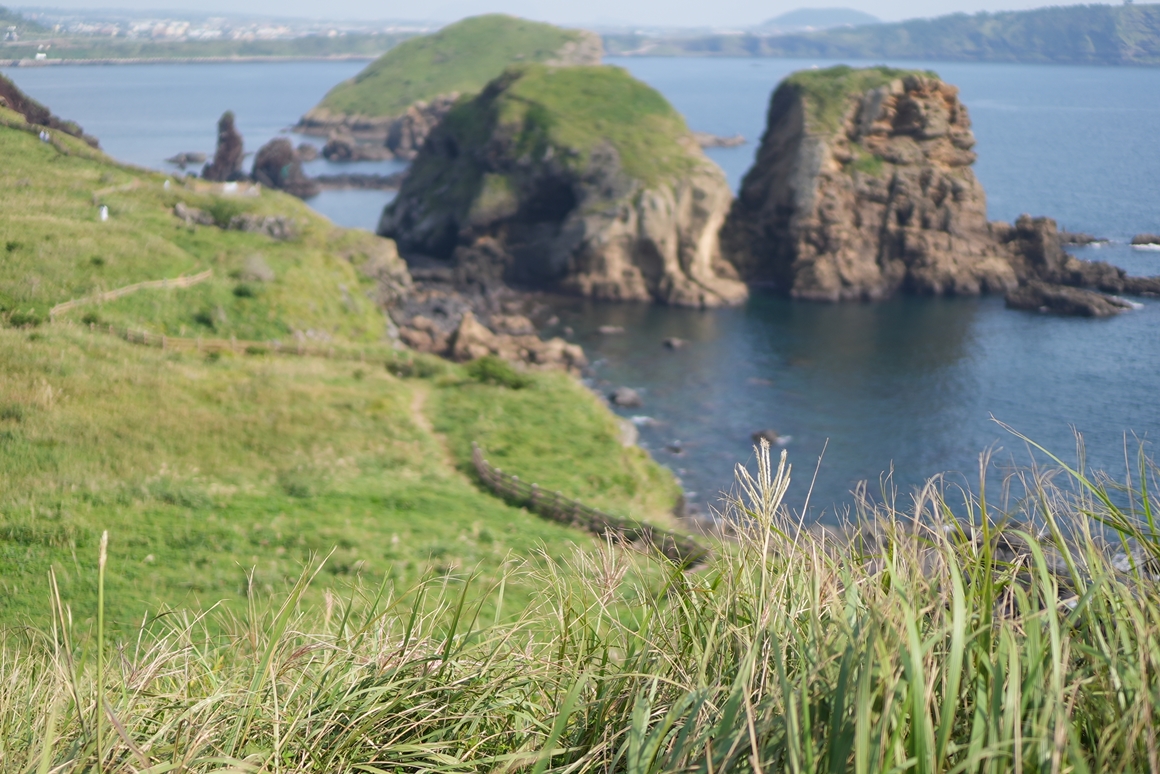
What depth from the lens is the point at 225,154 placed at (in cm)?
7362

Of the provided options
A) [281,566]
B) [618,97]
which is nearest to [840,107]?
[618,97]

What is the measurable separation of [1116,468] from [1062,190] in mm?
14921

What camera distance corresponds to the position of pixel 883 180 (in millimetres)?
92375

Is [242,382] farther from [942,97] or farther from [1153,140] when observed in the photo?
[942,97]

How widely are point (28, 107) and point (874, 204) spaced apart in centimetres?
8193

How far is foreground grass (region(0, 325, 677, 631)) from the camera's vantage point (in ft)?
61.1

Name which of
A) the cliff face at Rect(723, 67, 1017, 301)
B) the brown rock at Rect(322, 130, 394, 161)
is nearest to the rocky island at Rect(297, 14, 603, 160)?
the brown rock at Rect(322, 130, 394, 161)

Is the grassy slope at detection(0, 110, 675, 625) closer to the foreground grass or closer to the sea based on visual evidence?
the foreground grass

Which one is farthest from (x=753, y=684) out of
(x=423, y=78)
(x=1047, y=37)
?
(x=423, y=78)

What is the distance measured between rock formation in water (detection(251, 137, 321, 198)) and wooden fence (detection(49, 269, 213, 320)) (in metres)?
62.7

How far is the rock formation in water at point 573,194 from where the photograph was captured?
3556 inches

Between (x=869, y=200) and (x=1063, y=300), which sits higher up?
(x=869, y=200)

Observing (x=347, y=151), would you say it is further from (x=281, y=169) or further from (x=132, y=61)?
(x=132, y=61)

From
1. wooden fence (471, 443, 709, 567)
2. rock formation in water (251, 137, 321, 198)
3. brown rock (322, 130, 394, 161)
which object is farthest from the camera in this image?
brown rock (322, 130, 394, 161)
